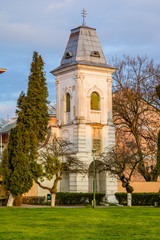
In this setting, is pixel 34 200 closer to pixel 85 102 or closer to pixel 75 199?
pixel 75 199

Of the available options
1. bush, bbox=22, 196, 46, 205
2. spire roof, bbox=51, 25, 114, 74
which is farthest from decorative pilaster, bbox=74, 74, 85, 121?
bush, bbox=22, 196, 46, 205

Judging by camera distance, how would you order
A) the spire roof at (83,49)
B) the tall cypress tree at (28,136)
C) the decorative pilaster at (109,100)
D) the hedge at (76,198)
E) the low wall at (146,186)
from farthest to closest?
1. the decorative pilaster at (109,100)
2. the spire roof at (83,49)
3. the low wall at (146,186)
4. the hedge at (76,198)
5. the tall cypress tree at (28,136)

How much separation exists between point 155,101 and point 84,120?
8027 mm

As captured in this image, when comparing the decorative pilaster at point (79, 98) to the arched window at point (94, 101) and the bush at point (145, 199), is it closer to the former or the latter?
the arched window at point (94, 101)

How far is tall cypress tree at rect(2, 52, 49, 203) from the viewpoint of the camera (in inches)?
1395

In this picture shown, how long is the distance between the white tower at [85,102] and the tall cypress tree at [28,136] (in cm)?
826

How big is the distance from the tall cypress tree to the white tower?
8.26 m

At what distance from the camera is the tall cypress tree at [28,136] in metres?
35.4

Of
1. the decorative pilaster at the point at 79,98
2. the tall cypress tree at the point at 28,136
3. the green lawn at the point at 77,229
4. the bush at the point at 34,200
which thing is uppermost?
the decorative pilaster at the point at 79,98

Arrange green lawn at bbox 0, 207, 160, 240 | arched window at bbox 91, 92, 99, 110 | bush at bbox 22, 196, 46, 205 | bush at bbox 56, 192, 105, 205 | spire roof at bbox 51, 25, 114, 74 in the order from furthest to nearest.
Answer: arched window at bbox 91, 92, 99, 110
spire roof at bbox 51, 25, 114, 74
bush at bbox 22, 196, 46, 205
bush at bbox 56, 192, 105, 205
green lawn at bbox 0, 207, 160, 240

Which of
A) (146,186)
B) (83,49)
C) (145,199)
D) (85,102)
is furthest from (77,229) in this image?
(83,49)

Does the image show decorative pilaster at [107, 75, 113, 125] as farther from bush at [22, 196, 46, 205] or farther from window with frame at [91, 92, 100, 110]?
bush at [22, 196, 46, 205]

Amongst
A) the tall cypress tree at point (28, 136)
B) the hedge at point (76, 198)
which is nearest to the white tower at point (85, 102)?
the hedge at point (76, 198)

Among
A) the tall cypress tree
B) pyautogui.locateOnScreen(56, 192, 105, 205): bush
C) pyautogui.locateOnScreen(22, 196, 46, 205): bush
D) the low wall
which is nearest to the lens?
the tall cypress tree
